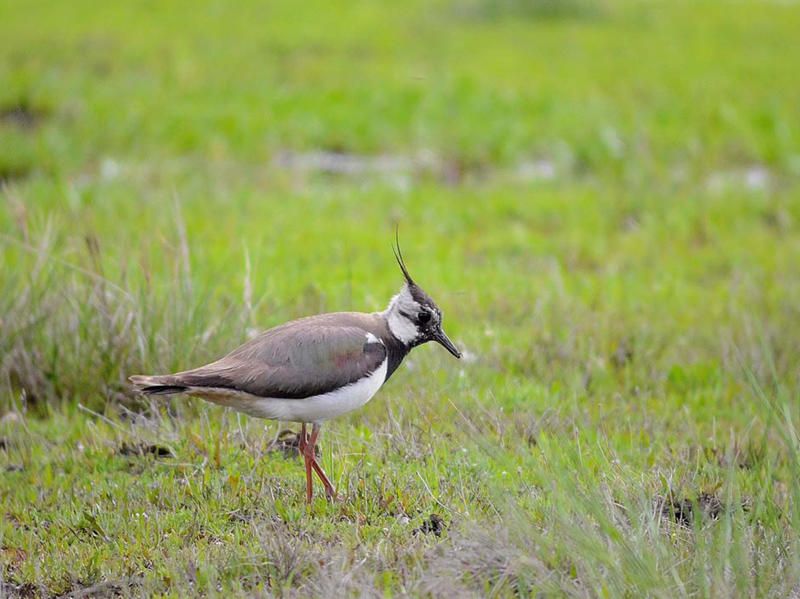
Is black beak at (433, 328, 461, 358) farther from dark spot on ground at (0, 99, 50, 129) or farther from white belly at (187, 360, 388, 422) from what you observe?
dark spot on ground at (0, 99, 50, 129)

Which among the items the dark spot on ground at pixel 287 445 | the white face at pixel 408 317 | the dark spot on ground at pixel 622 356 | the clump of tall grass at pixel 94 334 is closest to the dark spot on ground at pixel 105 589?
the dark spot on ground at pixel 287 445

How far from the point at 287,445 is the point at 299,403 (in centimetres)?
84

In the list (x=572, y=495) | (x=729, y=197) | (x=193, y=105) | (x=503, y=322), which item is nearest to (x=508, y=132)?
(x=729, y=197)

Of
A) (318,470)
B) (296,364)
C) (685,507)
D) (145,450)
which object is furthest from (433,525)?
(145,450)

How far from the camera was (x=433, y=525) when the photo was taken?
14.7 feet

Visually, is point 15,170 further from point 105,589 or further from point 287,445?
point 105,589

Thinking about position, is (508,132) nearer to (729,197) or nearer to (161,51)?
(729,197)

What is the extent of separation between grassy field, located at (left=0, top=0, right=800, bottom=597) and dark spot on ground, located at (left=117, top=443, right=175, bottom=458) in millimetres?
16

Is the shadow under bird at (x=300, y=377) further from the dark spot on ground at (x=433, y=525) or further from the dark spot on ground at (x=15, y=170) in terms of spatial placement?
the dark spot on ground at (x=15, y=170)

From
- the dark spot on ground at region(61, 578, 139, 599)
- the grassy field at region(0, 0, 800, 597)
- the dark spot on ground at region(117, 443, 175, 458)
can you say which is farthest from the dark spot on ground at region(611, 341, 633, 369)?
the dark spot on ground at region(61, 578, 139, 599)

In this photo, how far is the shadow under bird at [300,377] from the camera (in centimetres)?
474

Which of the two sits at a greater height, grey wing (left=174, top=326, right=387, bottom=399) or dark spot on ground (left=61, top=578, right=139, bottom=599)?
grey wing (left=174, top=326, right=387, bottom=399)

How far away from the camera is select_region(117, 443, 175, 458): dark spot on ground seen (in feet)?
17.6

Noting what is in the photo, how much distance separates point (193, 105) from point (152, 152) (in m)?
1.14
